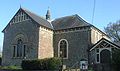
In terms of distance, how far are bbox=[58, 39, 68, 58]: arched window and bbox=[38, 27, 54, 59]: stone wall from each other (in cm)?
168

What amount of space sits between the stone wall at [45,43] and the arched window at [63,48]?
5.51ft

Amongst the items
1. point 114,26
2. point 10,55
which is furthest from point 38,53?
point 114,26

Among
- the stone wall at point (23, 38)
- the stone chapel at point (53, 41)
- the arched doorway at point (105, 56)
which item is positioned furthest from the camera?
the stone wall at point (23, 38)

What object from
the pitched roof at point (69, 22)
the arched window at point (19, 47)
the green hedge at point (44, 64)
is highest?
the pitched roof at point (69, 22)

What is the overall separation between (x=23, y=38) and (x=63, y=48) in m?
7.45

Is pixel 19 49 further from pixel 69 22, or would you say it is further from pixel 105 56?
pixel 105 56

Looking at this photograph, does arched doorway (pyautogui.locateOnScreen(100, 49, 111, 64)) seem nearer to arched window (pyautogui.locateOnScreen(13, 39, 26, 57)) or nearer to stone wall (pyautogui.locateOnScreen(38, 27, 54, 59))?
stone wall (pyautogui.locateOnScreen(38, 27, 54, 59))

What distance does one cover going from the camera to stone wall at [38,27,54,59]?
3534 cm

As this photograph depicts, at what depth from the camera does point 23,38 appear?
1487 inches

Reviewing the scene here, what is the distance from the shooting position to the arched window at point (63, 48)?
3656 cm

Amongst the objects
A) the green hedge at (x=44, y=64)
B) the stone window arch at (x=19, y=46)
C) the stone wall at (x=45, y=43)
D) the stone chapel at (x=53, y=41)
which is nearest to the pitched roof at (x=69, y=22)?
the stone chapel at (x=53, y=41)

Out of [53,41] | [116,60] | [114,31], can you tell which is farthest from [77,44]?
[114,31]

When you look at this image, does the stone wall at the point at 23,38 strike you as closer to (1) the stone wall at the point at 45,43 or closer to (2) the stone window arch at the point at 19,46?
(2) the stone window arch at the point at 19,46

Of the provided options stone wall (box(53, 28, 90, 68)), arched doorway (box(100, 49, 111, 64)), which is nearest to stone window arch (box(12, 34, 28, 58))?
stone wall (box(53, 28, 90, 68))
